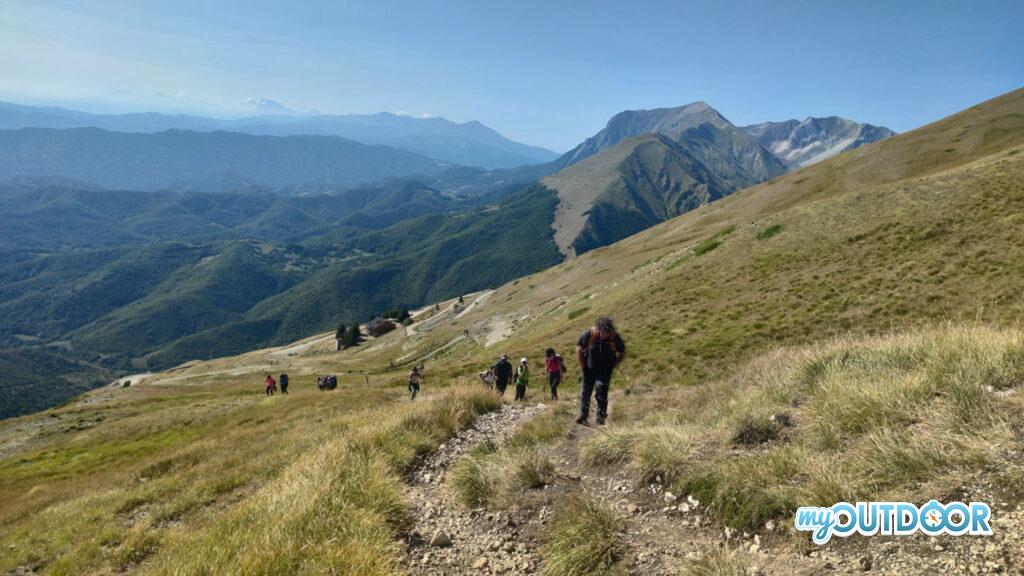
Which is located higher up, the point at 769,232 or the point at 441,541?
the point at 769,232

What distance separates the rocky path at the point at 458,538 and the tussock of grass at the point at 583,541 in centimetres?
39

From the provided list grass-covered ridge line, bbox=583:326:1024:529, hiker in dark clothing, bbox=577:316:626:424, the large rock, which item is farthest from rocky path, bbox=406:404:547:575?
hiker in dark clothing, bbox=577:316:626:424

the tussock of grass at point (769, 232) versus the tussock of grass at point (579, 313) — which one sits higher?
the tussock of grass at point (769, 232)

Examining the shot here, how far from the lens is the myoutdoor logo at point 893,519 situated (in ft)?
14.1

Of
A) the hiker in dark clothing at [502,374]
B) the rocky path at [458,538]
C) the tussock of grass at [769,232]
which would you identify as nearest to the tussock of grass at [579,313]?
the tussock of grass at [769,232]

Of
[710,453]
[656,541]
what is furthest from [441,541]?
[710,453]

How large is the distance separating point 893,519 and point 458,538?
5.03 meters

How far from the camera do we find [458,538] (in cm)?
654

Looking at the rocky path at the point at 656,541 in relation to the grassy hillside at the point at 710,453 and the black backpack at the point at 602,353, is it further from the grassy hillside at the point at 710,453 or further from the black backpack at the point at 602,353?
the black backpack at the point at 602,353

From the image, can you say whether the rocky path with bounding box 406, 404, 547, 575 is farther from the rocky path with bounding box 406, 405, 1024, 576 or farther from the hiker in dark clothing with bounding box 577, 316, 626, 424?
the hiker in dark clothing with bounding box 577, 316, 626, 424

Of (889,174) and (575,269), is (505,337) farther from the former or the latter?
(889,174)

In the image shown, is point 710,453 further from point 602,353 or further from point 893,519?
point 602,353

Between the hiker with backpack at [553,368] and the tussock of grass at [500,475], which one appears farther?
the hiker with backpack at [553,368]

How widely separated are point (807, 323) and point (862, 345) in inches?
443
